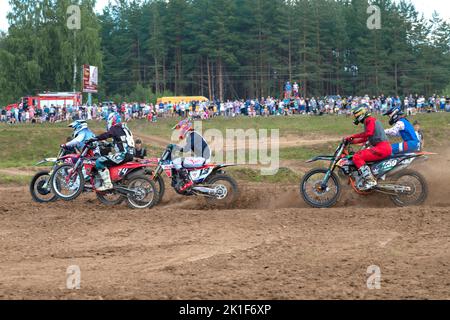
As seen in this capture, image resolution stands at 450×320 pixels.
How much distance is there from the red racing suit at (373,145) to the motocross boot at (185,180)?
126 inches

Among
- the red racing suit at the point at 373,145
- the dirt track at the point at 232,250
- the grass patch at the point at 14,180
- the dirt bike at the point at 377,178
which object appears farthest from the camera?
the grass patch at the point at 14,180

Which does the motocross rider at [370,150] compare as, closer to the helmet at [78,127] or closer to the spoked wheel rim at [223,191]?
the spoked wheel rim at [223,191]

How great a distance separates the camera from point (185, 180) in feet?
42.5

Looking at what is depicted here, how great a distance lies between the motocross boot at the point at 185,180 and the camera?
12.9 metres

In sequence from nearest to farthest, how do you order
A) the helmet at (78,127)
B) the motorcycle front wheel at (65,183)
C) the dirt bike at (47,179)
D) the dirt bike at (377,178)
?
the dirt bike at (377,178) → the motorcycle front wheel at (65,183) → the dirt bike at (47,179) → the helmet at (78,127)

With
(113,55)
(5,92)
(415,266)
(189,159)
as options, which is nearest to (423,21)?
(113,55)

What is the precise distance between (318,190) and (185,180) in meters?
2.62

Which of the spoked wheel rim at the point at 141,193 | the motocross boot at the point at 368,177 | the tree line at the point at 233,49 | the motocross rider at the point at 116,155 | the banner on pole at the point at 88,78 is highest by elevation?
the tree line at the point at 233,49

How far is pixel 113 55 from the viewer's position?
76.8 meters

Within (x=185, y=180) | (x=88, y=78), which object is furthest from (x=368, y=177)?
(x=88, y=78)

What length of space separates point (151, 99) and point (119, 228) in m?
54.1

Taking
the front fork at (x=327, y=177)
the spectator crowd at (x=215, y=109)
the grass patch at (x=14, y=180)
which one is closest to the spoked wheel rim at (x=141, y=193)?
the front fork at (x=327, y=177)

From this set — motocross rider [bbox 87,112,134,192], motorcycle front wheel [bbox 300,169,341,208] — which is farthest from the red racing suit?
motocross rider [bbox 87,112,134,192]
